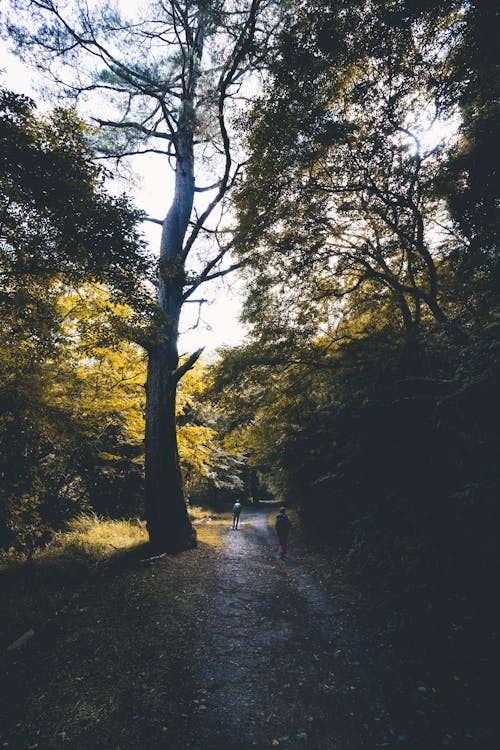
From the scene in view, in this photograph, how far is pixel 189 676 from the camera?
3.39m

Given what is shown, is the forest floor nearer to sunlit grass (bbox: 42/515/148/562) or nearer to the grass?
the grass

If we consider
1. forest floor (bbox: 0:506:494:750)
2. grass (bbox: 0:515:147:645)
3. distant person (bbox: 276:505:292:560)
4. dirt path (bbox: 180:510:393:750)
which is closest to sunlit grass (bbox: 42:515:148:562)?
grass (bbox: 0:515:147:645)

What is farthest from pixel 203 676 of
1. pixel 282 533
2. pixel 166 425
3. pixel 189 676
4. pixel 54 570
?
pixel 282 533

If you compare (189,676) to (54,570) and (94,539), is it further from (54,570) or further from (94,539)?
(94,539)

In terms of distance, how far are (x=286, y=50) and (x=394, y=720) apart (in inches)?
359

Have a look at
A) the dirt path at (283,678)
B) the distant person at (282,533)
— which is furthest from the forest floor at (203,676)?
the distant person at (282,533)

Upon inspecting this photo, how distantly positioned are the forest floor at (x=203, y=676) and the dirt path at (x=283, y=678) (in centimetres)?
1

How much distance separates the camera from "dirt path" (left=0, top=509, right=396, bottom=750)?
2.62 meters

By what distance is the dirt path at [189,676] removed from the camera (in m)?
2.62

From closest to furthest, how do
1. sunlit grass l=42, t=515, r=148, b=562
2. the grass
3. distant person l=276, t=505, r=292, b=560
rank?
the grass, sunlit grass l=42, t=515, r=148, b=562, distant person l=276, t=505, r=292, b=560

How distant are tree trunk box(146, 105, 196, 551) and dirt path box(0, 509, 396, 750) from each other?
2.02 meters

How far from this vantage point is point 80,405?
21.9 feet

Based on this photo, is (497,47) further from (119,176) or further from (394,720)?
(119,176)

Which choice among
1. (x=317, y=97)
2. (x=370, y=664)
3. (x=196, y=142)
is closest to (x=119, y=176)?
(x=196, y=142)
